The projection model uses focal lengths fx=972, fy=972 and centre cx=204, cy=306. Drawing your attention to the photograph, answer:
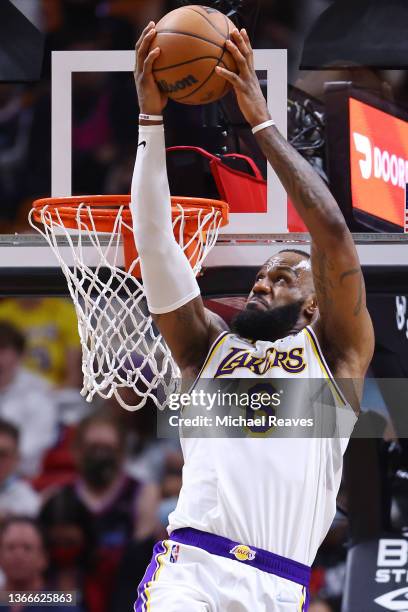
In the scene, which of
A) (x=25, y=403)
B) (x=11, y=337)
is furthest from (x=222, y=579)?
(x=11, y=337)

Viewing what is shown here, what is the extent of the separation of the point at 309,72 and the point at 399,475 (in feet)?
7.67

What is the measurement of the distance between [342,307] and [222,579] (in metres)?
0.78

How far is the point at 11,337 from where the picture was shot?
253 inches

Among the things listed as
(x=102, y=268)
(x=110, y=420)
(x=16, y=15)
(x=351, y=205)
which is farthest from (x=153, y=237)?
(x=110, y=420)

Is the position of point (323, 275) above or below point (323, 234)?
below

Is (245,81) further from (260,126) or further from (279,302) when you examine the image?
(279,302)

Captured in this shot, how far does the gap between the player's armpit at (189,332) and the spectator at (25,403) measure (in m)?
3.62

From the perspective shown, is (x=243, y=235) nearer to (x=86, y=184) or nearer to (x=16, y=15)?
(x=16, y=15)

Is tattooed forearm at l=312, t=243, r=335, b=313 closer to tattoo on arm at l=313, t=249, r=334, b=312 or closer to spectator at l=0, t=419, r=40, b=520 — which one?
tattoo on arm at l=313, t=249, r=334, b=312

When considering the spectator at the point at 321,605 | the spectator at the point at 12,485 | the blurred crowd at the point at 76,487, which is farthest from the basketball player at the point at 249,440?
the spectator at the point at 12,485

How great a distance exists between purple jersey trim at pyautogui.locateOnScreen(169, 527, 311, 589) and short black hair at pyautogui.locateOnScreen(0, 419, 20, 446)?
12.8ft

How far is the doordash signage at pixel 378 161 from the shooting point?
456 cm

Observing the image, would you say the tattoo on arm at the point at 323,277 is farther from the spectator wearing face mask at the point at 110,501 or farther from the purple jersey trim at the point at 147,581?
the spectator wearing face mask at the point at 110,501

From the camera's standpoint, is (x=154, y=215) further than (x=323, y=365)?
No
